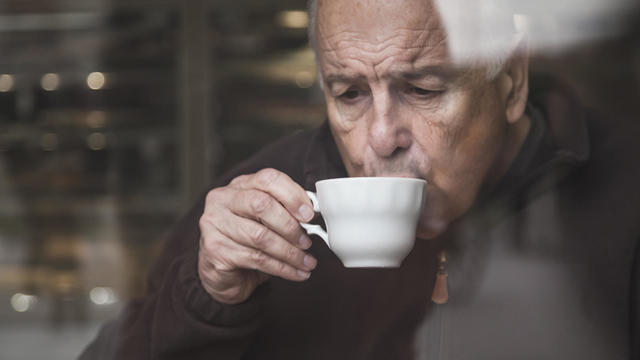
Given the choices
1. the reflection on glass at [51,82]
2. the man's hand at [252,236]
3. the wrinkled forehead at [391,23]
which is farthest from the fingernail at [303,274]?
the reflection on glass at [51,82]

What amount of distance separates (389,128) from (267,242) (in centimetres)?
15

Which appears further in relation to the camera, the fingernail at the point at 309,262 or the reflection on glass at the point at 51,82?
the reflection on glass at the point at 51,82

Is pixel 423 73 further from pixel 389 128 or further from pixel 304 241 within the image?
pixel 304 241

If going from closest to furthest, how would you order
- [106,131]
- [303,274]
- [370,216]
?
[370,216] → [303,274] → [106,131]

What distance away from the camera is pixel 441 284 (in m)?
0.63

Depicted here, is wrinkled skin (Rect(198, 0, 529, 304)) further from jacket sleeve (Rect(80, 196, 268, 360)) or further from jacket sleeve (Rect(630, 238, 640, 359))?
jacket sleeve (Rect(630, 238, 640, 359))

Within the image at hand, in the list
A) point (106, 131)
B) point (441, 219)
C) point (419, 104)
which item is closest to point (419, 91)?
point (419, 104)

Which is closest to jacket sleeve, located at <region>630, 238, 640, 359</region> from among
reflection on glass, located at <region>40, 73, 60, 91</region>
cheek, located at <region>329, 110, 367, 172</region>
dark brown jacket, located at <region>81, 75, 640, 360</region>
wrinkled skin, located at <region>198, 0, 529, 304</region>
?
dark brown jacket, located at <region>81, 75, 640, 360</region>

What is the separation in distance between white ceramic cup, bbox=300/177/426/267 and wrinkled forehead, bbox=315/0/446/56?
0.13 metres

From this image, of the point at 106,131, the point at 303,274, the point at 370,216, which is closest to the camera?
the point at 370,216

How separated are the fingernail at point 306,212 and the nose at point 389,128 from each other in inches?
3.1

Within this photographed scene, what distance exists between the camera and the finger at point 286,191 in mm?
585

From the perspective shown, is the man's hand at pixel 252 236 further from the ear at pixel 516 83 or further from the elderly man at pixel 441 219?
→ the ear at pixel 516 83

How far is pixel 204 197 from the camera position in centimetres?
73
